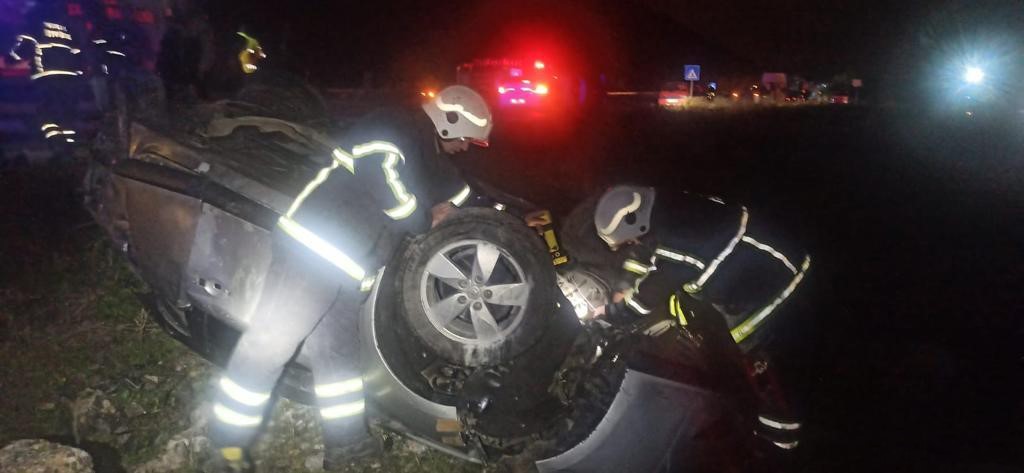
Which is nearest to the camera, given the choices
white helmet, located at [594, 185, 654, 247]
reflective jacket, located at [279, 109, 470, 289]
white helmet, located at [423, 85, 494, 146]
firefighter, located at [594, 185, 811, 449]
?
reflective jacket, located at [279, 109, 470, 289]

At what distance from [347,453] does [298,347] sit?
2.13 feet

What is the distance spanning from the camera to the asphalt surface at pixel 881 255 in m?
4.52

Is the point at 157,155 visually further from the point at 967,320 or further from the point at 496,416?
the point at 967,320

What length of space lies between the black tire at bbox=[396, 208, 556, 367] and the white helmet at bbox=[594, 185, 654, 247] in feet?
2.16

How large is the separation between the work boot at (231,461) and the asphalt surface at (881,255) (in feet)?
9.11

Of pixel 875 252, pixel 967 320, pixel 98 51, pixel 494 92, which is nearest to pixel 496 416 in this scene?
pixel 967 320

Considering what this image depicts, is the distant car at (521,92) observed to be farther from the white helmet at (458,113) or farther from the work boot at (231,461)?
the work boot at (231,461)

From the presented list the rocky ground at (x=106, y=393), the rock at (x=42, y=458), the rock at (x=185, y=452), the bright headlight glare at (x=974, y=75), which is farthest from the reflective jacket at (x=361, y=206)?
the bright headlight glare at (x=974, y=75)

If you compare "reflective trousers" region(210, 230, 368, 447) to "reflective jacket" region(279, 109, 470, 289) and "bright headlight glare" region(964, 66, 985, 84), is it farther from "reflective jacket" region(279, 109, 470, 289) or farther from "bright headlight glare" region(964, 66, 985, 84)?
"bright headlight glare" region(964, 66, 985, 84)

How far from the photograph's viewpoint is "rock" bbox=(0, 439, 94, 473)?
3203mm

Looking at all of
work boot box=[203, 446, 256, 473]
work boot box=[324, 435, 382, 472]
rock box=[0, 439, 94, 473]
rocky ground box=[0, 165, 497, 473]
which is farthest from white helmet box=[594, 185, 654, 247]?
rock box=[0, 439, 94, 473]

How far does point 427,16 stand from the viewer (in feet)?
125

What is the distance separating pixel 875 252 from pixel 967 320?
169 centimetres

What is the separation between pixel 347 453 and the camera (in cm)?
355
